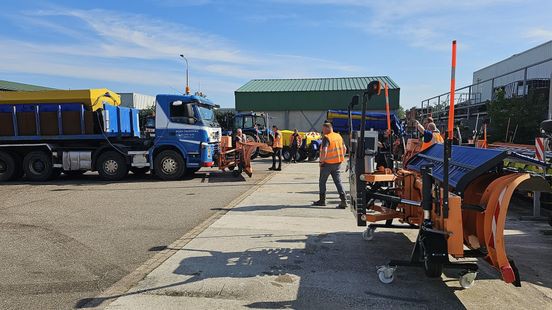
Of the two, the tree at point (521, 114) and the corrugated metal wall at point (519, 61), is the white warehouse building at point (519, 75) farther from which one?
the tree at point (521, 114)

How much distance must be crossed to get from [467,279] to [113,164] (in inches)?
457

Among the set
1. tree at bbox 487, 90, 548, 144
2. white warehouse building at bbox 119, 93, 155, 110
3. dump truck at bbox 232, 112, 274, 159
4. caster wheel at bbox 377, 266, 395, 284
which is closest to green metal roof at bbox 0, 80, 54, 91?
white warehouse building at bbox 119, 93, 155, 110

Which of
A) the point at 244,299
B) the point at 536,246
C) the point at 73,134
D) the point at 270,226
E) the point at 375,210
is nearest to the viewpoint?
the point at 244,299

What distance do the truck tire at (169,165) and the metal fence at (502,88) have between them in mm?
11531

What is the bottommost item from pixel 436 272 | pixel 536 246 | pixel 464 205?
pixel 536 246

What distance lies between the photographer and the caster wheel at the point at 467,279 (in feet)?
13.4

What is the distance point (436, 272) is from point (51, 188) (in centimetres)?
1143

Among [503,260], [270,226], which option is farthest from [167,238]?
[503,260]

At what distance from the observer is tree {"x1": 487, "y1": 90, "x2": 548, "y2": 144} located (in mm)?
13922

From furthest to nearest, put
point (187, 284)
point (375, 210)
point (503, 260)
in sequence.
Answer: point (375, 210)
point (187, 284)
point (503, 260)

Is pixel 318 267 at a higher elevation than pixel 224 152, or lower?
lower

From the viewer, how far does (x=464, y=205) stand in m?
3.69

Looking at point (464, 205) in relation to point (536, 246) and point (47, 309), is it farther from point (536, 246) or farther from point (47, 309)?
point (47, 309)

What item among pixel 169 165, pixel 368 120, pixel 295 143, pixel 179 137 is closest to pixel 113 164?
pixel 169 165
